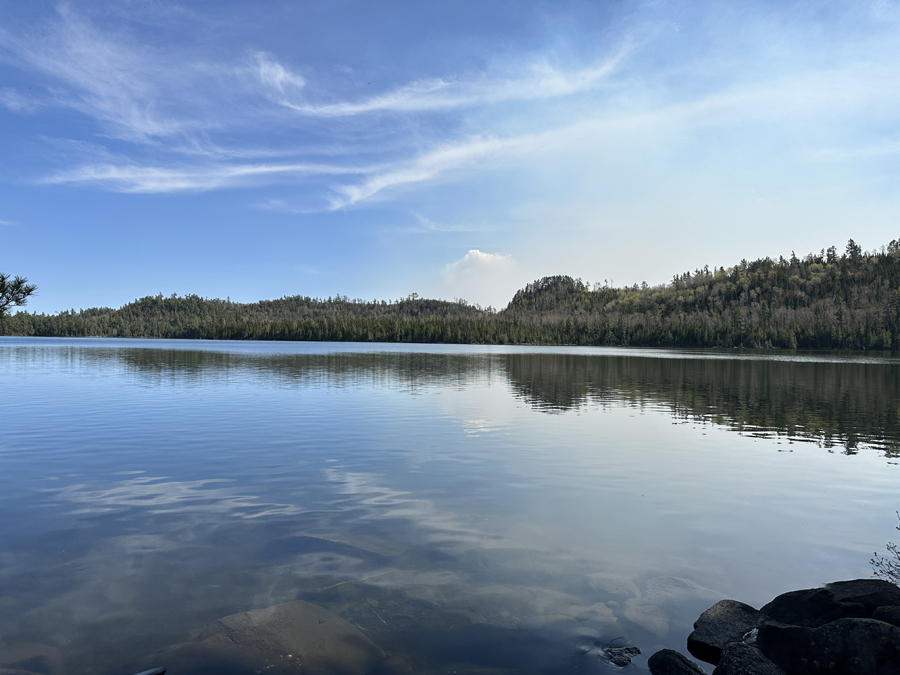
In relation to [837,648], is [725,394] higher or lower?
lower

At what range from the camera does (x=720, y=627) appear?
29.9 ft

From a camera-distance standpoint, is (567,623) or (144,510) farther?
(144,510)

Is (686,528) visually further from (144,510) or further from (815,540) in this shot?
(144,510)

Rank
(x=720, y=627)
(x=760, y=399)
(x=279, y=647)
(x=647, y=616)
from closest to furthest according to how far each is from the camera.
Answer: (x=279, y=647) < (x=720, y=627) < (x=647, y=616) < (x=760, y=399)

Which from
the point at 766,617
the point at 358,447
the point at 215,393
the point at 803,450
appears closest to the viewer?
the point at 766,617

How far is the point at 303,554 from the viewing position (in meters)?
11.9

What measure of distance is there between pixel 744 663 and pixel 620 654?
67.1 inches

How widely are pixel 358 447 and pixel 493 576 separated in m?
13.2

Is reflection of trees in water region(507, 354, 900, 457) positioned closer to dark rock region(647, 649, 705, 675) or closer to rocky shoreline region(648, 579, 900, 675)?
rocky shoreline region(648, 579, 900, 675)

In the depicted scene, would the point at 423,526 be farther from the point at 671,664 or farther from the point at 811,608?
the point at 811,608

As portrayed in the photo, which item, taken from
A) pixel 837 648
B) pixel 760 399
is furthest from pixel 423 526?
pixel 760 399

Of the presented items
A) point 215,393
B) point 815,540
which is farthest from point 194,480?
point 215,393

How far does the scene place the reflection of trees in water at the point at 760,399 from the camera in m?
30.5

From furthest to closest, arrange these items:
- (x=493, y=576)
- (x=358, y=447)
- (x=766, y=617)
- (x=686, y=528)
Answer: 1. (x=358, y=447)
2. (x=686, y=528)
3. (x=493, y=576)
4. (x=766, y=617)
